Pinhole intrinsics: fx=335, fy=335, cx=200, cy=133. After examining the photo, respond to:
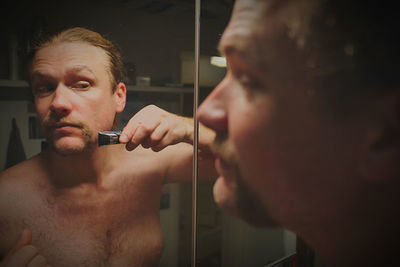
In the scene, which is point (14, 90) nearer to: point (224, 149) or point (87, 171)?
point (87, 171)

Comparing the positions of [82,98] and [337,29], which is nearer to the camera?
[337,29]

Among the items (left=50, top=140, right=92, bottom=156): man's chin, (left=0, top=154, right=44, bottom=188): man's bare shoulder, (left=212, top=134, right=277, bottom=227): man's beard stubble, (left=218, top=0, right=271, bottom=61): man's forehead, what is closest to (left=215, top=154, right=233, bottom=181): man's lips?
(left=212, top=134, right=277, bottom=227): man's beard stubble

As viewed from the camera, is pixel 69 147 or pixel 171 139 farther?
pixel 171 139

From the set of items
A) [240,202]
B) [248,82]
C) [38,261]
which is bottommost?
[38,261]

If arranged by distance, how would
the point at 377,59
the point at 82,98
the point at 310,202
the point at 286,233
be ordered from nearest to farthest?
the point at 377,59
the point at 310,202
the point at 286,233
the point at 82,98

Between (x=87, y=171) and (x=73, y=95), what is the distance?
0.30 m

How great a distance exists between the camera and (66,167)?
1.29 m

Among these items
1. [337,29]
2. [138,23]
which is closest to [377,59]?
[337,29]

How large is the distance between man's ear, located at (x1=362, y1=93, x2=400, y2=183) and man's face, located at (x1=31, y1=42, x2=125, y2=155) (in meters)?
0.90

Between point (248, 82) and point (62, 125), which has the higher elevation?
point (248, 82)

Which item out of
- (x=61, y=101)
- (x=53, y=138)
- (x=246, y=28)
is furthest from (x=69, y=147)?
(x=246, y=28)

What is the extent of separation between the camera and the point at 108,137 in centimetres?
132

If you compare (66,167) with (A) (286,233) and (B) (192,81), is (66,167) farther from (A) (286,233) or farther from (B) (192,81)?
(A) (286,233)

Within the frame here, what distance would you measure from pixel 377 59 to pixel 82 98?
1.00 m
